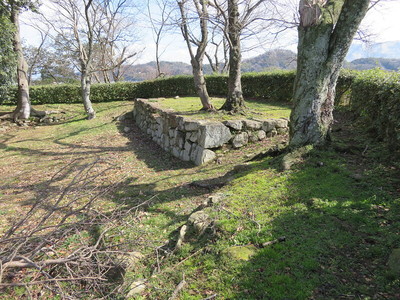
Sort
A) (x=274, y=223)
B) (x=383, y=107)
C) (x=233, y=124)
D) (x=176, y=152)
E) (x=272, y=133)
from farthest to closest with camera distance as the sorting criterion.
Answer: (x=176, y=152) → (x=272, y=133) → (x=233, y=124) → (x=383, y=107) → (x=274, y=223)

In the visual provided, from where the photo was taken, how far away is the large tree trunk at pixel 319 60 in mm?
4258

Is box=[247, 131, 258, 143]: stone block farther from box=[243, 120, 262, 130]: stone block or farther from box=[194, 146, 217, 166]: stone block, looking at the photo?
box=[194, 146, 217, 166]: stone block

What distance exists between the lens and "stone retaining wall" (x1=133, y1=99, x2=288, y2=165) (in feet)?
21.7

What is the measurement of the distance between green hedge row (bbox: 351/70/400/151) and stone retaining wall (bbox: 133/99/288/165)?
2063mm

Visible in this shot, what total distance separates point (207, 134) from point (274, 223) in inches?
147

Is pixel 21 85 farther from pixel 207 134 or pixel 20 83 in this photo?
pixel 207 134

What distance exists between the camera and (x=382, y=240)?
103 inches

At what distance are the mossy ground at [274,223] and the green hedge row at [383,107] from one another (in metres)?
0.34

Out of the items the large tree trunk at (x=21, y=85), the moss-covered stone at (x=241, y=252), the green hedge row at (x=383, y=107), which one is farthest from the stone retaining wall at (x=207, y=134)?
the large tree trunk at (x=21, y=85)

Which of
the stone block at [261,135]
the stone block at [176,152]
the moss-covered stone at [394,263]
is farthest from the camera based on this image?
the stone block at [176,152]

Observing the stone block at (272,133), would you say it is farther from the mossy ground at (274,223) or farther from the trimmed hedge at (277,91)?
the trimmed hedge at (277,91)

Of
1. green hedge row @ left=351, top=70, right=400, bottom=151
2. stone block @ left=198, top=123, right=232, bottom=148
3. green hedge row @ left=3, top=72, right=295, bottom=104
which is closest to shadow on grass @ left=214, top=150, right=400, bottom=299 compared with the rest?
green hedge row @ left=351, top=70, right=400, bottom=151

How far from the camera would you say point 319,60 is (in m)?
4.43

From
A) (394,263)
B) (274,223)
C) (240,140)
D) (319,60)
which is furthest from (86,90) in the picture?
(394,263)
